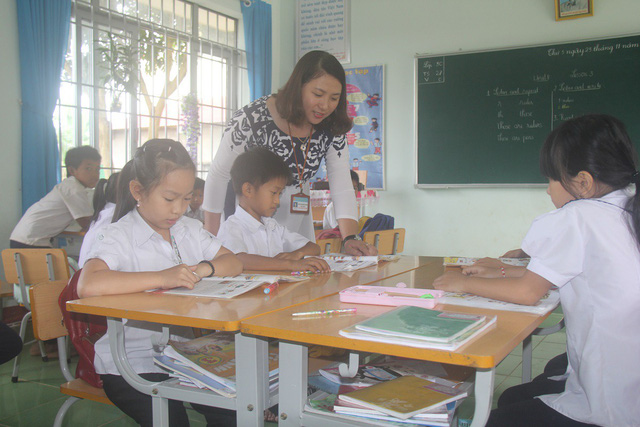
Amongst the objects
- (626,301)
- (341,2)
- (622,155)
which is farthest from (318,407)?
(341,2)

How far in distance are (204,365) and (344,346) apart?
0.46 meters

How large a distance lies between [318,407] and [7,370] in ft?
8.62

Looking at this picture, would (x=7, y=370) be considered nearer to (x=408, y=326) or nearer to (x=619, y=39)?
(x=408, y=326)

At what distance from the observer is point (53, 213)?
3678 millimetres

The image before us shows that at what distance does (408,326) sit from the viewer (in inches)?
41.3

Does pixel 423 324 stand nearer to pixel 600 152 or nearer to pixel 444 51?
pixel 600 152

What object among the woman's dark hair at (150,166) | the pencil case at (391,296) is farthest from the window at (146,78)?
the pencil case at (391,296)

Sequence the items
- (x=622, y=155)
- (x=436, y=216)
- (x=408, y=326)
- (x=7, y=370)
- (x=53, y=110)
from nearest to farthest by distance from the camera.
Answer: (x=408, y=326)
(x=622, y=155)
(x=7, y=370)
(x=53, y=110)
(x=436, y=216)

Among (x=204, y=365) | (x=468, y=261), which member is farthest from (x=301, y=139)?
(x=204, y=365)

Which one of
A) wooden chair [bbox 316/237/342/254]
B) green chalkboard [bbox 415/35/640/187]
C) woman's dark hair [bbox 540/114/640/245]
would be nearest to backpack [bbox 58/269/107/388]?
woman's dark hair [bbox 540/114/640/245]

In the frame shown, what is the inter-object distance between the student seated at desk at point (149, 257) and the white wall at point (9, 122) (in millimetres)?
2607

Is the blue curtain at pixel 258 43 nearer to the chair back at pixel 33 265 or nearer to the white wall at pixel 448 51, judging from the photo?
the white wall at pixel 448 51

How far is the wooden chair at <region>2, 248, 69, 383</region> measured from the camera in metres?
2.73

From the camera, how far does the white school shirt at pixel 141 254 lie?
1.55 meters
